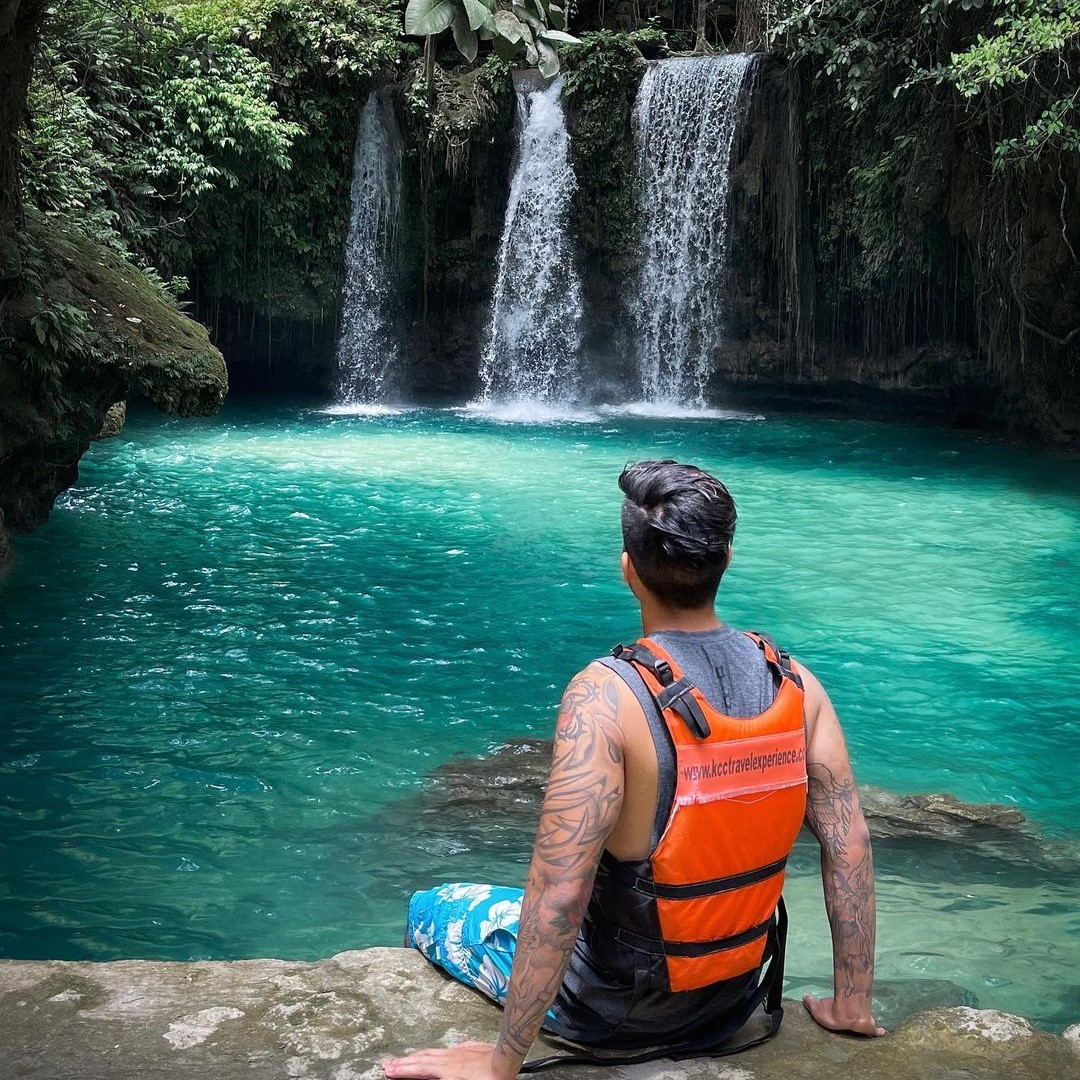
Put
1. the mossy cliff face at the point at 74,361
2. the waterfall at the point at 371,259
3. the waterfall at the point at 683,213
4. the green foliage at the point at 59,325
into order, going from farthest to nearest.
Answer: the waterfall at the point at 371,259, the waterfall at the point at 683,213, the mossy cliff face at the point at 74,361, the green foliage at the point at 59,325

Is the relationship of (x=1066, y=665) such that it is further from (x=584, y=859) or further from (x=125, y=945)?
(x=584, y=859)

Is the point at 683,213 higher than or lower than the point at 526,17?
higher

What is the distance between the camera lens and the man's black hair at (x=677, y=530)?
88.6 inches

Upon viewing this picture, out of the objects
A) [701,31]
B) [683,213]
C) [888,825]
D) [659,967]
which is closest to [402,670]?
[888,825]

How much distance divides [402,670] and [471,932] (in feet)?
15.0

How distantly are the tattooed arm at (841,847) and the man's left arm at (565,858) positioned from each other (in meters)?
0.47

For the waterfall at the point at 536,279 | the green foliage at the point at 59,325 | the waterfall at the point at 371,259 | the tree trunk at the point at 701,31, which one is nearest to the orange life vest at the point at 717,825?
the green foliage at the point at 59,325

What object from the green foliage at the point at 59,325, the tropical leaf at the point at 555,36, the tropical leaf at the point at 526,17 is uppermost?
the tropical leaf at the point at 526,17

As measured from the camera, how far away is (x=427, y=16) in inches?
117

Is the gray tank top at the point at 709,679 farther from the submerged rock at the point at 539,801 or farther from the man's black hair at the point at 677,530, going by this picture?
the submerged rock at the point at 539,801

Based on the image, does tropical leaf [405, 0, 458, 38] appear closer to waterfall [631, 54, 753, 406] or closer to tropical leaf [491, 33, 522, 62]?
tropical leaf [491, 33, 522, 62]

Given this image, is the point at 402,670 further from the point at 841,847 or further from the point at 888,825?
the point at 841,847

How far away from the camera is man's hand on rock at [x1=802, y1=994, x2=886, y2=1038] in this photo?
2.50m

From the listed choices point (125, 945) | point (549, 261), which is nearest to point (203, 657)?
point (125, 945)
